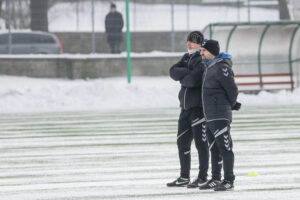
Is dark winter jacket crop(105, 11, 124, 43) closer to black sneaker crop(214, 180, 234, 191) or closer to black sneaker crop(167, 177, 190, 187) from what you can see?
black sneaker crop(167, 177, 190, 187)

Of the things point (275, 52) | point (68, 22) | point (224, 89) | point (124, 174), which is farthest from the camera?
point (68, 22)

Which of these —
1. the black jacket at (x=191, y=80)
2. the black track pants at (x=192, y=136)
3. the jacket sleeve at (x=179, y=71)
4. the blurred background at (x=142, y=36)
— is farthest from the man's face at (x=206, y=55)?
the blurred background at (x=142, y=36)

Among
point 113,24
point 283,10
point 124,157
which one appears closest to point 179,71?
point 124,157

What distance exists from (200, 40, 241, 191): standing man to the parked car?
16.8 m

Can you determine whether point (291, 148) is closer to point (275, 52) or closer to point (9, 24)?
point (275, 52)

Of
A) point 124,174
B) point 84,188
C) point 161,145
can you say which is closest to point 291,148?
point 161,145

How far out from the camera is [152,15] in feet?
82.9

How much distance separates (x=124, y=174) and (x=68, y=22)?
1600 centimetres

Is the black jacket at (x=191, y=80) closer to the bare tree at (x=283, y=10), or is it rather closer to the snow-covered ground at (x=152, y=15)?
the snow-covered ground at (x=152, y=15)

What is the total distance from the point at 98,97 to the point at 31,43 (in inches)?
264

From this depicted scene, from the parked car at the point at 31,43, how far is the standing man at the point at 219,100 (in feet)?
55.2

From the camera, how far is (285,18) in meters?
27.7

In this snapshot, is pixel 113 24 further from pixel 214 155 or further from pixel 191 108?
pixel 214 155

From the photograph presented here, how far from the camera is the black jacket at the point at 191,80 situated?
27.2 feet
